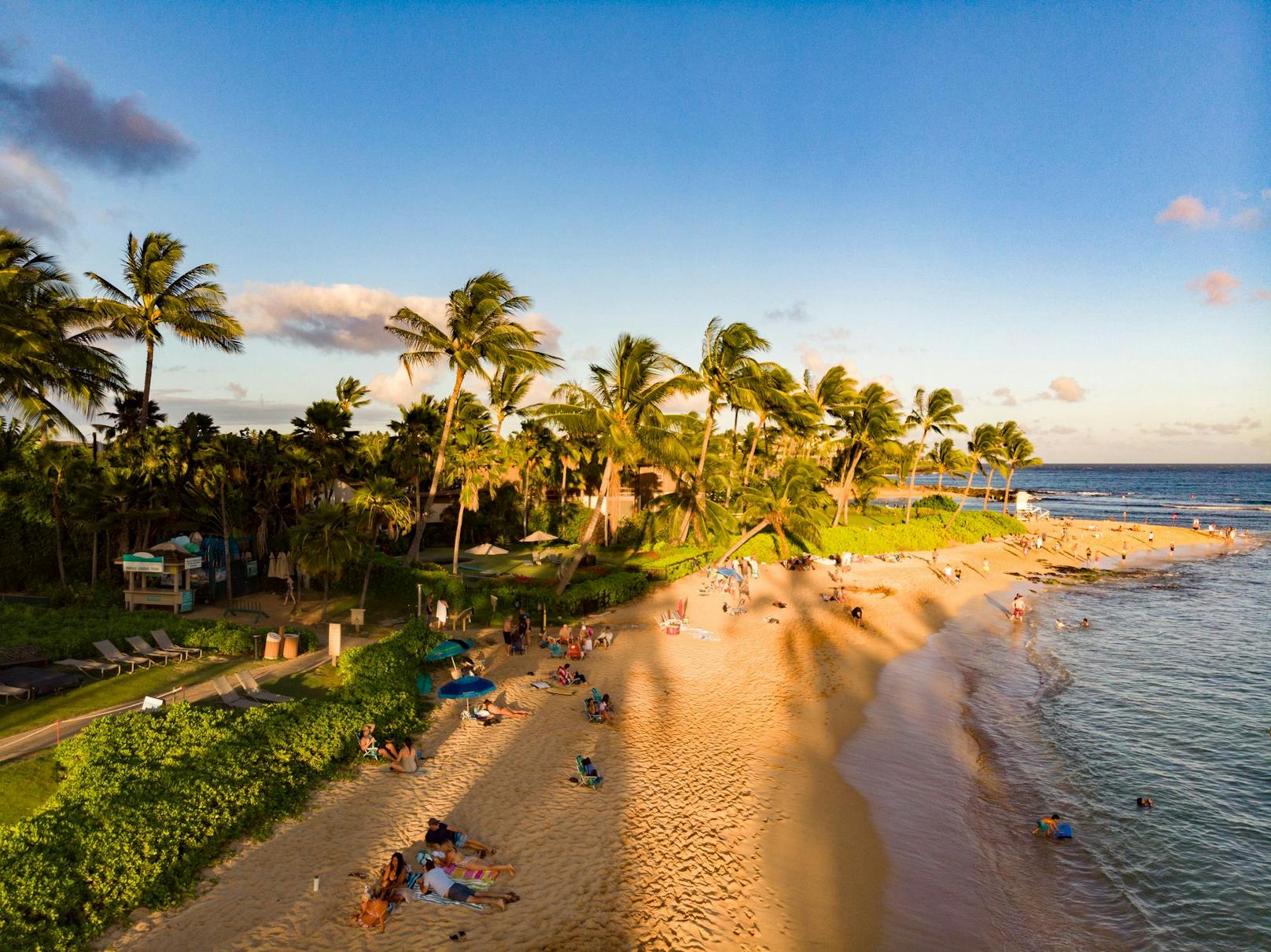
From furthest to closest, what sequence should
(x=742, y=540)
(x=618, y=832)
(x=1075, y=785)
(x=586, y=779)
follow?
(x=742, y=540) → (x=1075, y=785) → (x=586, y=779) → (x=618, y=832)

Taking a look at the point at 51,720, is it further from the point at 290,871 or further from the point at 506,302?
the point at 506,302

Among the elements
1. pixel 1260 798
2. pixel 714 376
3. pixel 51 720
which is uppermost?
pixel 714 376

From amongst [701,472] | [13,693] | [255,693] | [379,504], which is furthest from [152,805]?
[701,472]

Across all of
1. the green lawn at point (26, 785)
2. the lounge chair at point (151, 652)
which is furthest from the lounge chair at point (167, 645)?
the green lawn at point (26, 785)

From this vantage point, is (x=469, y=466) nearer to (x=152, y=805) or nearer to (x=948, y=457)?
(x=152, y=805)

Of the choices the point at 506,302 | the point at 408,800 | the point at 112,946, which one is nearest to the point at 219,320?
the point at 506,302

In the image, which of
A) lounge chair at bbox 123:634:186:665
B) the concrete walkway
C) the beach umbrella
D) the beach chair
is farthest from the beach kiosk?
the beach chair
